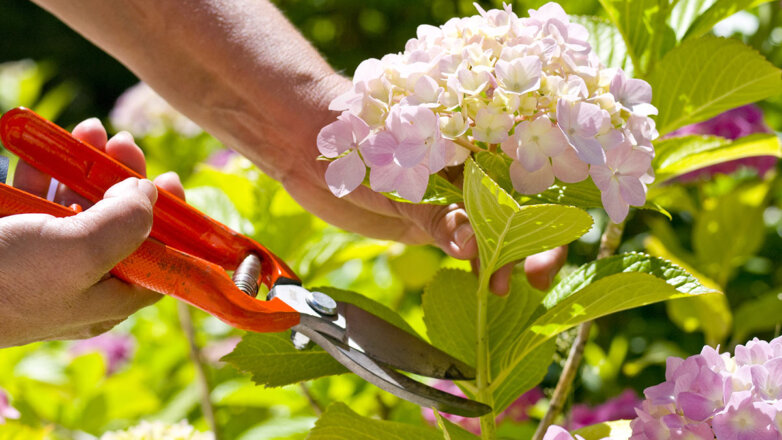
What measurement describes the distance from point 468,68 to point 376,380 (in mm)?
302

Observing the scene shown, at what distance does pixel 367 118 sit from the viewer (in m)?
0.67

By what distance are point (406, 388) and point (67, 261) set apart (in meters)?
0.32

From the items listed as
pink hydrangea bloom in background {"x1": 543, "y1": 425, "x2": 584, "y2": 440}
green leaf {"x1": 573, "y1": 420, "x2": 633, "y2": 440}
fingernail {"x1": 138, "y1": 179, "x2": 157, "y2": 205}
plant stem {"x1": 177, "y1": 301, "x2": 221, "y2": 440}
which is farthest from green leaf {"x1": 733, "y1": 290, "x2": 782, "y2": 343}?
fingernail {"x1": 138, "y1": 179, "x2": 157, "y2": 205}

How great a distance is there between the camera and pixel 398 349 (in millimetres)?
789

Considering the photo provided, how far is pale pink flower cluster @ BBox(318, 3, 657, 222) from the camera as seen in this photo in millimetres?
626

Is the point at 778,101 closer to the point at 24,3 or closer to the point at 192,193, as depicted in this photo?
the point at 192,193

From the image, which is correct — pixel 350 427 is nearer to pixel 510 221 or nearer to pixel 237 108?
pixel 510 221

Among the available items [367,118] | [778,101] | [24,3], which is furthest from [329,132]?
[24,3]

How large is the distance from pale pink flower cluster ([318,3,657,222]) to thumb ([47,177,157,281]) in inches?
6.8

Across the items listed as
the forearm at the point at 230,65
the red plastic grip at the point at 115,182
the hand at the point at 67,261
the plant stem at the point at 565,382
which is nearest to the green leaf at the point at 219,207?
the forearm at the point at 230,65

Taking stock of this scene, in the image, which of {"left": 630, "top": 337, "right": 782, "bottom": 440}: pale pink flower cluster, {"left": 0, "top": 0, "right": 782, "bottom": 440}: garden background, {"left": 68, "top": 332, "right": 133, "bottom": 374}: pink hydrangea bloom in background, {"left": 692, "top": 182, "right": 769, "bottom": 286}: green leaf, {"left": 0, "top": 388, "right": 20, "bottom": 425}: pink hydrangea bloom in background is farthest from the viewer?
{"left": 68, "top": 332, "right": 133, "bottom": 374}: pink hydrangea bloom in background

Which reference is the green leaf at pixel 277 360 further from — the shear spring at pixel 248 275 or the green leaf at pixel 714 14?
the green leaf at pixel 714 14

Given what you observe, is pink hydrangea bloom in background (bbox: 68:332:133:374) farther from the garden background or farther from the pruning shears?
the pruning shears

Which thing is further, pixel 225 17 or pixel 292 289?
pixel 225 17
